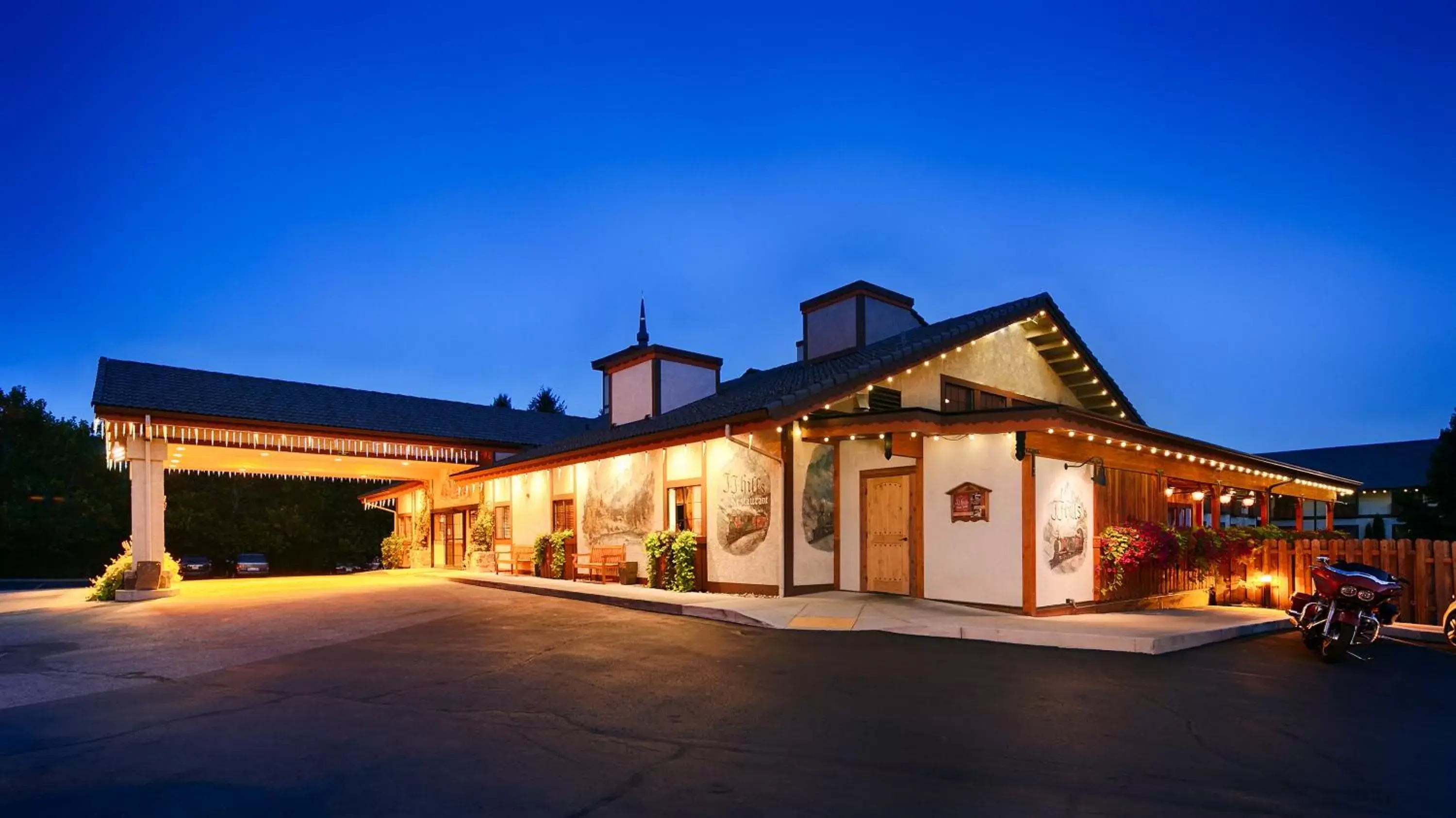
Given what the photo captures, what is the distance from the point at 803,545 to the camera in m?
15.2

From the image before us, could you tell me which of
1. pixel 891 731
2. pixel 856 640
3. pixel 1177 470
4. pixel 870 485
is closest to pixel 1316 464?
pixel 1177 470

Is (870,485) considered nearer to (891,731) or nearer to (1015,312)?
(1015,312)

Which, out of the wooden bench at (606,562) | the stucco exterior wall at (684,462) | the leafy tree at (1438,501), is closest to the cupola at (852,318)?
the stucco exterior wall at (684,462)

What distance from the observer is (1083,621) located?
471 inches

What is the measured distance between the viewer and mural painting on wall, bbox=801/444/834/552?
1529 cm

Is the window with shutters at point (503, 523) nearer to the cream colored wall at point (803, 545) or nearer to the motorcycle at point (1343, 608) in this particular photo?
the cream colored wall at point (803, 545)

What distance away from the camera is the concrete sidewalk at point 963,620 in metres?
10.5

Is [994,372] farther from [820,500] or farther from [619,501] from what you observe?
[619,501]

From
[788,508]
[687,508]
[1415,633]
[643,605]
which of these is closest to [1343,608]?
[1415,633]

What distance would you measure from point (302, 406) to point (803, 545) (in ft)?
58.5

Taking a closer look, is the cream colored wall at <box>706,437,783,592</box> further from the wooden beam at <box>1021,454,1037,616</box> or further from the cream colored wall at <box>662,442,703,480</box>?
the wooden beam at <box>1021,454,1037,616</box>

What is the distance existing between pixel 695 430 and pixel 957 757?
34.7 ft

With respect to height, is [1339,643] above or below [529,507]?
below

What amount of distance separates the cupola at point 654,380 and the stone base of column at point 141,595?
1190 centimetres
